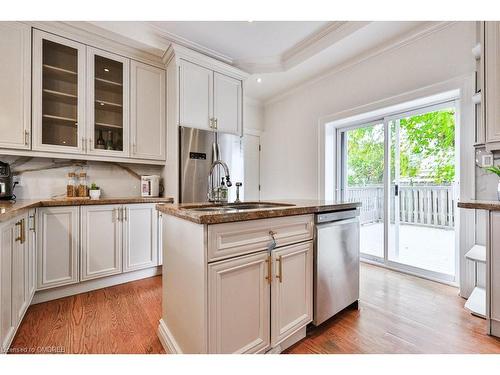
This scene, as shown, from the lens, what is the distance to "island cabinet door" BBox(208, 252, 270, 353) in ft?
3.59

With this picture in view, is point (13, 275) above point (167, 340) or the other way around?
above

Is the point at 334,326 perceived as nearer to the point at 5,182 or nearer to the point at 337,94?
the point at 337,94

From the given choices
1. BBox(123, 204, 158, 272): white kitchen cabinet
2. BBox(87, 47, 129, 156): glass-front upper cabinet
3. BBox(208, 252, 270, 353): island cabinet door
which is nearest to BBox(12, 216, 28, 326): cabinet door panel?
BBox(123, 204, 158, 272): white kitchen cabinet

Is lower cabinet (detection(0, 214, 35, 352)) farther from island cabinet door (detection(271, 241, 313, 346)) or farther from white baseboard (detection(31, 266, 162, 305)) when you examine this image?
island cabinet door (detection(271, 241, 313, 346))

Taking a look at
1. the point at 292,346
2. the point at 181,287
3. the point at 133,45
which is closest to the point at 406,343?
the point at 292,346

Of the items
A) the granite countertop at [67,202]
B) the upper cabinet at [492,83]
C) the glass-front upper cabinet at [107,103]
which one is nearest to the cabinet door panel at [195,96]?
the glass-front upper cabinet at [107,103]

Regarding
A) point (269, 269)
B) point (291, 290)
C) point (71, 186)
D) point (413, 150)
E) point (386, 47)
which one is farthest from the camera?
point (413, 150)

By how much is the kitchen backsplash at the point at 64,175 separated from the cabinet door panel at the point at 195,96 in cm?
82

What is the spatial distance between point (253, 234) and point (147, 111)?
2339 mm

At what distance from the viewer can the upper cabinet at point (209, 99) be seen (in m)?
2.75

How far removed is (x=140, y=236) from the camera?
2582 millimetres

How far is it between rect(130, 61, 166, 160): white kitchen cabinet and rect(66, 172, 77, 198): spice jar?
2.15 ft

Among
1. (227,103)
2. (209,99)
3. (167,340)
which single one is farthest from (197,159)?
(167,340)

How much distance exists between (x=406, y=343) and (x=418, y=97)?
7.43 ft
